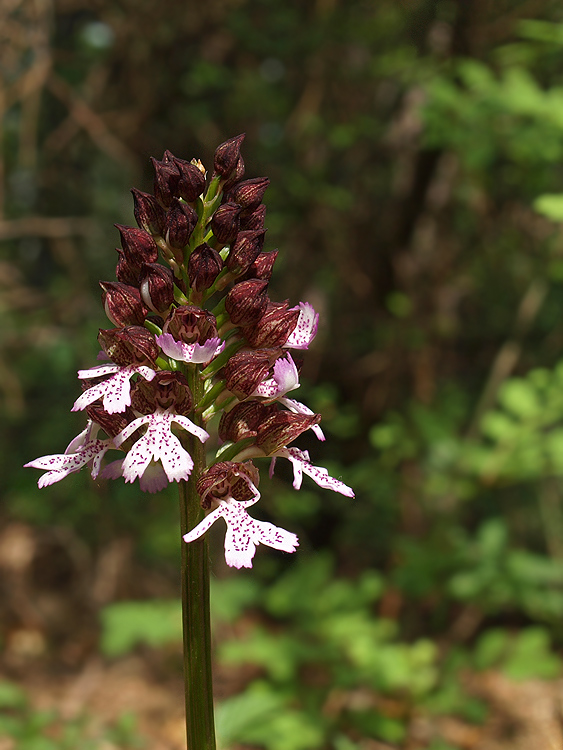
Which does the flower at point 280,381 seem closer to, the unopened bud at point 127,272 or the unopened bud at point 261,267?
the unopened bud at point 261,267

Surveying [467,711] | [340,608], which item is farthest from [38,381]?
[467,711]

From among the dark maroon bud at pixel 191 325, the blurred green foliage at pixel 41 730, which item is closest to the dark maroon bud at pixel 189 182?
the dark maroon bud at pixel 191 325

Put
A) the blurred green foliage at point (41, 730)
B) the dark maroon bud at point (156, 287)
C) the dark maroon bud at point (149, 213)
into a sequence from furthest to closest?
1. the blurred green foliage at point (41, 730)
2. the dark maroon bud at point (149, 213)
3. the dark maroon bud at point (156, 287)

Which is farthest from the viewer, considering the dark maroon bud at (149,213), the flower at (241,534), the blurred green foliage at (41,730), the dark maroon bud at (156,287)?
the blurred green foliage at (41,730)

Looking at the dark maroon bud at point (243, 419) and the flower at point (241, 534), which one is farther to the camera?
the dark maroon bud at point (243, 419)

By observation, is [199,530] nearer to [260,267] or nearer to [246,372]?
[246,372]

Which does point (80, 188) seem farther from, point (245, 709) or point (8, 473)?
point (245, 709)

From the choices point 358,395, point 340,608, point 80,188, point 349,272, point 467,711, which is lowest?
point 467,711
